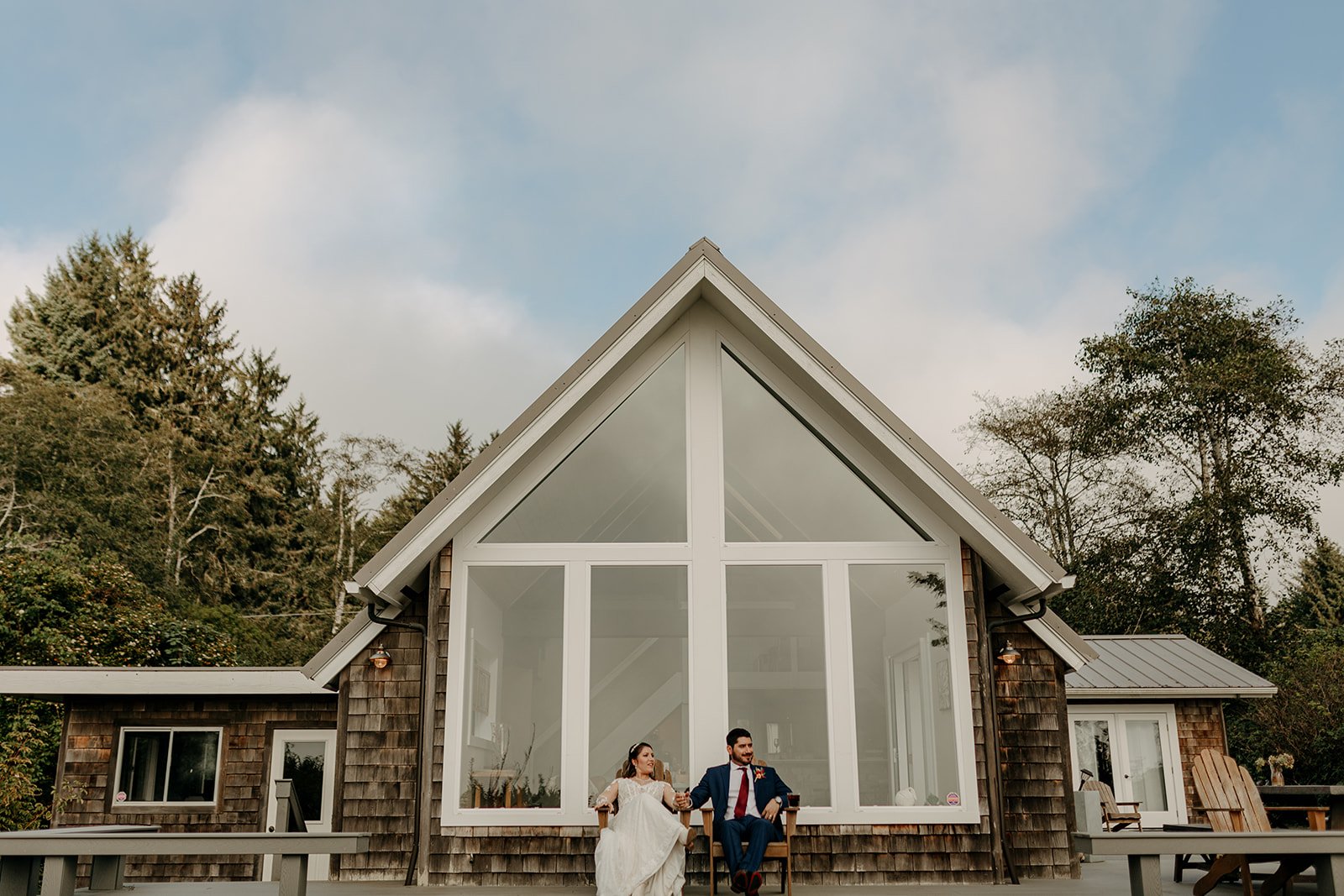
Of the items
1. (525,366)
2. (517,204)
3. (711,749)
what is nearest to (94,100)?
(517,204)

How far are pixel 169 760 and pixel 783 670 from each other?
786cm

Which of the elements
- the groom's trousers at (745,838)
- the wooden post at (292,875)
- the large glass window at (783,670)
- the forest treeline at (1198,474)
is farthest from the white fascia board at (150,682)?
the forest treeline at (1198,474)

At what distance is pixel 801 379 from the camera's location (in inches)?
307

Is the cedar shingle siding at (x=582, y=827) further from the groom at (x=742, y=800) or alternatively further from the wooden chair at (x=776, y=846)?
the groom at (x=742, y=800)

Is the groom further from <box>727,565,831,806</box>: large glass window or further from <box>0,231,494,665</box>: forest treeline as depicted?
<box>0,231,494,665</box>: forest treeline

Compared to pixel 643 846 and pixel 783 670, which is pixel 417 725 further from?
pixel 783 670

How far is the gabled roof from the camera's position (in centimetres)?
710

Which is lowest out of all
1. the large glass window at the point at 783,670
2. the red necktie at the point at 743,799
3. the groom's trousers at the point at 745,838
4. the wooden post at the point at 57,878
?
the wooden post at the point at 57,878

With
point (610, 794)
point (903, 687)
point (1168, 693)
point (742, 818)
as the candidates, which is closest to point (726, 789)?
point (742, 818)

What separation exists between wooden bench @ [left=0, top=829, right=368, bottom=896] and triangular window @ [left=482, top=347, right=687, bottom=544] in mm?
2409

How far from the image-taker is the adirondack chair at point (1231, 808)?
643 cm

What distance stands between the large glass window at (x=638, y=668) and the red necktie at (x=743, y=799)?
61 centimetres

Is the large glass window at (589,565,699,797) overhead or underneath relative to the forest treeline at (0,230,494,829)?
underneath

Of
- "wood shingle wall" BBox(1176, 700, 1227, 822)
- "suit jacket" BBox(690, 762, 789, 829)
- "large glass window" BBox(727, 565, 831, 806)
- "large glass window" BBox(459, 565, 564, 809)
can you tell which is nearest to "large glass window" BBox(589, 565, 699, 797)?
"large glass window" BBox(459, 565, 564, 809)
